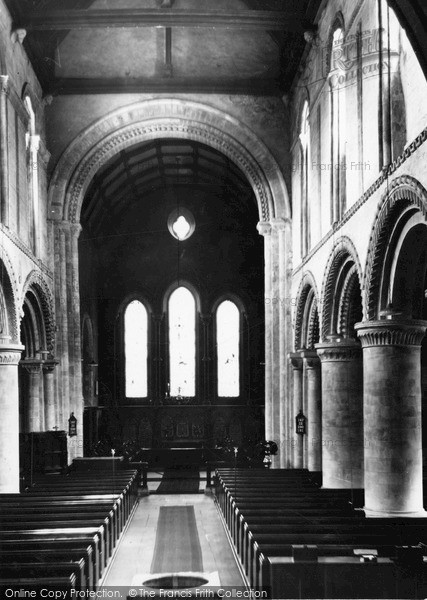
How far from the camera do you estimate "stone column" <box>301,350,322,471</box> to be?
18953 millimetres

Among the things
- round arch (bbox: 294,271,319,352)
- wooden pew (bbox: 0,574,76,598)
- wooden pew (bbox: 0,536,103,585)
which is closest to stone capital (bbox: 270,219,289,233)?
round arch (bbox: 294,271,319,352)

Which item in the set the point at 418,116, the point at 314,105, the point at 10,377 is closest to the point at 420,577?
the point at 418,116

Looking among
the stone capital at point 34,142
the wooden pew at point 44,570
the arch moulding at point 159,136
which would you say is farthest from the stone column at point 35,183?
the wooden pew at point 44,570

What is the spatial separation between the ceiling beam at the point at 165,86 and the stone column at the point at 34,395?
7.33 metres

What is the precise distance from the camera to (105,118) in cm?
2162

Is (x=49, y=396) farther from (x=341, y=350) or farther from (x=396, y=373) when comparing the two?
(x=396, y=373)

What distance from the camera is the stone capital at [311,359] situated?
19.3 m

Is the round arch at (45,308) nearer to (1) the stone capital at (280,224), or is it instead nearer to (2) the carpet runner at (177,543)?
(2) the carpet runner at (177,543)

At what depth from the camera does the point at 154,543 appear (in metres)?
14.0

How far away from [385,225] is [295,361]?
371 inches

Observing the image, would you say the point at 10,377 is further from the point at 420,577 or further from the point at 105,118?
the point at 420,577

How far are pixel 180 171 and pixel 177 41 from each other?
9096mm

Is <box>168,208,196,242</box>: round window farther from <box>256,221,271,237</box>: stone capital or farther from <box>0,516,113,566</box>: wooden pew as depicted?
<box>0,516,113,566</box>: wooden pew

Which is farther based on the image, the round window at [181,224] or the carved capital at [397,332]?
the round window at [181,224]
